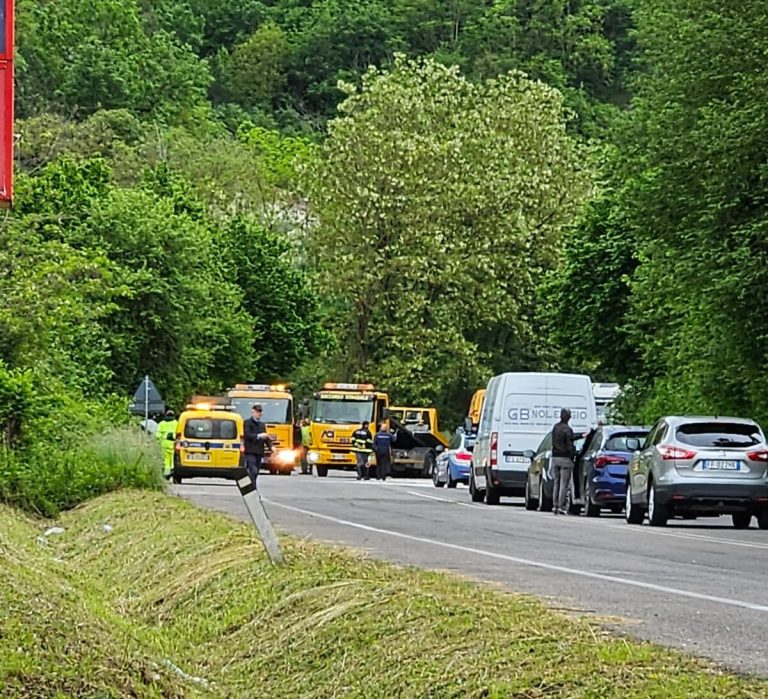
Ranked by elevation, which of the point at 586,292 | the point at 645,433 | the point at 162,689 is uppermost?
the point at 586,292

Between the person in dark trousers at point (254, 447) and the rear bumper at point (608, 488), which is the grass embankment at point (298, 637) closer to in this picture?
the rear bumper at point (608, 488)

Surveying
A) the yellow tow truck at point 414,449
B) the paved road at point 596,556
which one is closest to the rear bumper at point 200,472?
the paved road at point 596,556

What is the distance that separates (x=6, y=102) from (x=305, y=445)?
179 ft

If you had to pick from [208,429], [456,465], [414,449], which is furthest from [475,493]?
[414,449]

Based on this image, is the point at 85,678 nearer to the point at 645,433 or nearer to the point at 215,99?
the point at 645,433

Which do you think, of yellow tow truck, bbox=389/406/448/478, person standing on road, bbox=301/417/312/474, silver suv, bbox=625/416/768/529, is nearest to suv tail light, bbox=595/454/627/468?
silver suv, bbox=625/416/768/529

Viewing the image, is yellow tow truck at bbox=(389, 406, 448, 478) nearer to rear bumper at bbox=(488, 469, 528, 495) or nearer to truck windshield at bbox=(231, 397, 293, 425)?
truck windshield at bbox=(231, 397, 293, 425)

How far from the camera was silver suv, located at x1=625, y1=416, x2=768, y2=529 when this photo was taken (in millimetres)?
27266

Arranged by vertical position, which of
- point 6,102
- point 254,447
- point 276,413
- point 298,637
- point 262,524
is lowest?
point 298,637

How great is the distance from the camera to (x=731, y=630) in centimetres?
1276

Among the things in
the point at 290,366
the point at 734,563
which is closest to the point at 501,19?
the point at 290,366

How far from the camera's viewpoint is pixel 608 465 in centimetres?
3136

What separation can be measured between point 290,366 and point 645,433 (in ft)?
157

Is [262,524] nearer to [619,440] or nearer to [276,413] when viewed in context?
[619,440]
